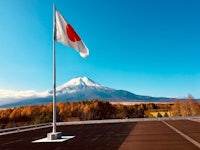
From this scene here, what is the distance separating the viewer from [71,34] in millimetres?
19062

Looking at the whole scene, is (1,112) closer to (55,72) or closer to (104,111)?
(104,111)

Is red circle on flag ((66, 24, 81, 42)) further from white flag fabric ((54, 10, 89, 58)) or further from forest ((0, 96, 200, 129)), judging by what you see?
forest ((0, 96, 200, 129))

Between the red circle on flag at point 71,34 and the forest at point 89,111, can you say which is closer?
the red circle on flag at point 71,34

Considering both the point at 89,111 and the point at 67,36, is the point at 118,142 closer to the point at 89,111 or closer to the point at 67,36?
the point at 67,36

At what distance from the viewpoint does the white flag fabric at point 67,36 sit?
18.7 metres

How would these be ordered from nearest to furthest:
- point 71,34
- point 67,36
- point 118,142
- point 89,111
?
point 118,142 → point 67,36 → point 71,34 → point 89,111

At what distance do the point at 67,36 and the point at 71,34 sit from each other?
0.39 m

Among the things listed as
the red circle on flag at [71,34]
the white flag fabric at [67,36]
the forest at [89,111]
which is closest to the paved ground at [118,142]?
the white flag fabric at [67,36]

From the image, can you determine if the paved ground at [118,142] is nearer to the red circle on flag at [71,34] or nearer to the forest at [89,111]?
the red circle on flag at [71,34]

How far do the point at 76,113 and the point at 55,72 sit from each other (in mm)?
133494

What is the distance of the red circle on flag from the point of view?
18922mm

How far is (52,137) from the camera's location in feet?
60.6

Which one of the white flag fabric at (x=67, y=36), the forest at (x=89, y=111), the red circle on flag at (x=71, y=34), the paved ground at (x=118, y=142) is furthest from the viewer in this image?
the forest at (x=89, y=111)

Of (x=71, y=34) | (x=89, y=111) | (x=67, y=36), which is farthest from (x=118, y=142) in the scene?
(x=89, y=111)
